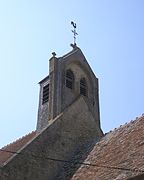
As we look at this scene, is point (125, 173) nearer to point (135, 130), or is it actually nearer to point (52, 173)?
point (135, 130)

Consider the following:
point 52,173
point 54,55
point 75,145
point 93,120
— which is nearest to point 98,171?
point 52,173

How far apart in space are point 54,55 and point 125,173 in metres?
9.67

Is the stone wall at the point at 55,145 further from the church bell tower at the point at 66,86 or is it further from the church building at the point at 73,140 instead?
the church bell tower at the point at 66,86

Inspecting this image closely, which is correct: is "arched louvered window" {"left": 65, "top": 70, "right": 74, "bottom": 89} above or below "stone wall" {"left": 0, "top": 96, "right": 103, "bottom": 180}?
above

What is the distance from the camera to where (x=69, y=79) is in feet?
63.7

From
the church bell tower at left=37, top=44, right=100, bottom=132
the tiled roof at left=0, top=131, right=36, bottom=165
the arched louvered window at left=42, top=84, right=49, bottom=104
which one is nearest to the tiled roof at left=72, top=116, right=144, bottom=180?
the tiled roof at left=0, top=131, right=36, bottom=165

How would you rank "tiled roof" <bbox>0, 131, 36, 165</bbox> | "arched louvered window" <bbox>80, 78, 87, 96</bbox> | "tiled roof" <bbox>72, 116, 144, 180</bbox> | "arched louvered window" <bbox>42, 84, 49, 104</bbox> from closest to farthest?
"tiled roof" <bbox>72, 116, 144, 180</bbox>
"tiled roof" <bbox>0, 131, 36, 165</bbox>
"arched louvered window" <bbox>42, 84, 49, 104</bbox>
"arched louvered window" <bbox>80, 78, 87, 96</bbox>

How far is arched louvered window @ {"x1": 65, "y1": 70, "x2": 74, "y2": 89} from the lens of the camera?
19159 millimetres

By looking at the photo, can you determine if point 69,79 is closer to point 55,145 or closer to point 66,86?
point 66,86

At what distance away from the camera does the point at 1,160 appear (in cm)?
1547


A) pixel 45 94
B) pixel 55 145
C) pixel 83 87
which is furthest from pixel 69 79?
pixel 55 145

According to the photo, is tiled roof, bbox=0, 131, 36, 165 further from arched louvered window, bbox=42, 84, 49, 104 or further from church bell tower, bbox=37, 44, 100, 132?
arched louvered window, bbox=42, 84, 49, 104

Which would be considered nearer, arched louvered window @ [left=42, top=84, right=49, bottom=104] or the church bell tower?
the church bell tower

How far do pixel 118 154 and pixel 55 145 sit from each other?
3523mm
